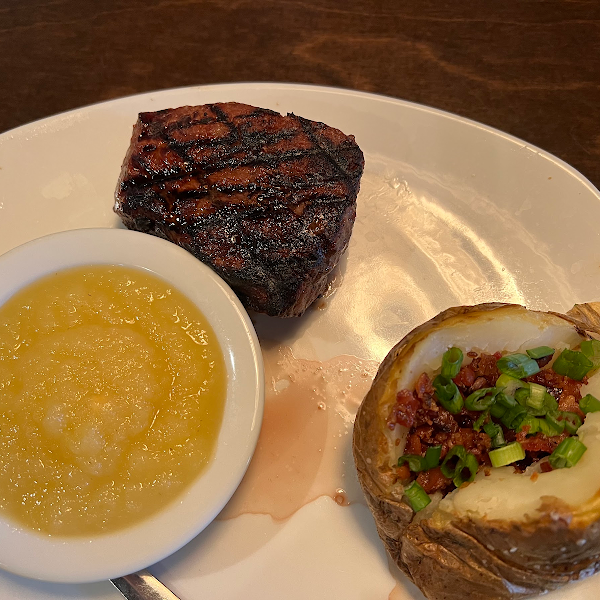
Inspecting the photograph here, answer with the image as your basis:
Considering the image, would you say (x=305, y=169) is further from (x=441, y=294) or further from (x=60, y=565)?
(x=60, y=565)

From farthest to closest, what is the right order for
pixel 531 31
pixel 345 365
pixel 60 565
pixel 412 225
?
pixel 531 31 < pixel 412 225 < pixel 345 365 < pixel 60 565

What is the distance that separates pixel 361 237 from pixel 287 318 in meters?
0.52

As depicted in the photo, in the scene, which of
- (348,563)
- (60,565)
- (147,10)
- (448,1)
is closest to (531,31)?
(448,1)

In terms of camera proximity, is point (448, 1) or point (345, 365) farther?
point (448, 1)

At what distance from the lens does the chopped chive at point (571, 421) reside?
1496 millimetres

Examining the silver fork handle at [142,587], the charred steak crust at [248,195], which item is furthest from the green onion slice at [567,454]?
the silver fork handle at [142,587]

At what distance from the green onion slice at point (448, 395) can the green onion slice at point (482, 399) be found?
0.03 metres

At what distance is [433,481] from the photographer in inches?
60.6

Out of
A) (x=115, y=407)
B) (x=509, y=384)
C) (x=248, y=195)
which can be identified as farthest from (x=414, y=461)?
(x=248, y=195)

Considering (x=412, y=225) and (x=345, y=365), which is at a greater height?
(x=412, y=225)

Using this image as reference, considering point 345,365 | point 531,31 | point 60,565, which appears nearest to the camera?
point 60,565

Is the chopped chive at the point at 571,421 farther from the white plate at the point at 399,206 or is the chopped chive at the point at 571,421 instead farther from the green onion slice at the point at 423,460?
the white plate at the point at 399,206

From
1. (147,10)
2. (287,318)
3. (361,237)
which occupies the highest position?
(147,10)

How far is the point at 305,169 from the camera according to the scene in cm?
196
